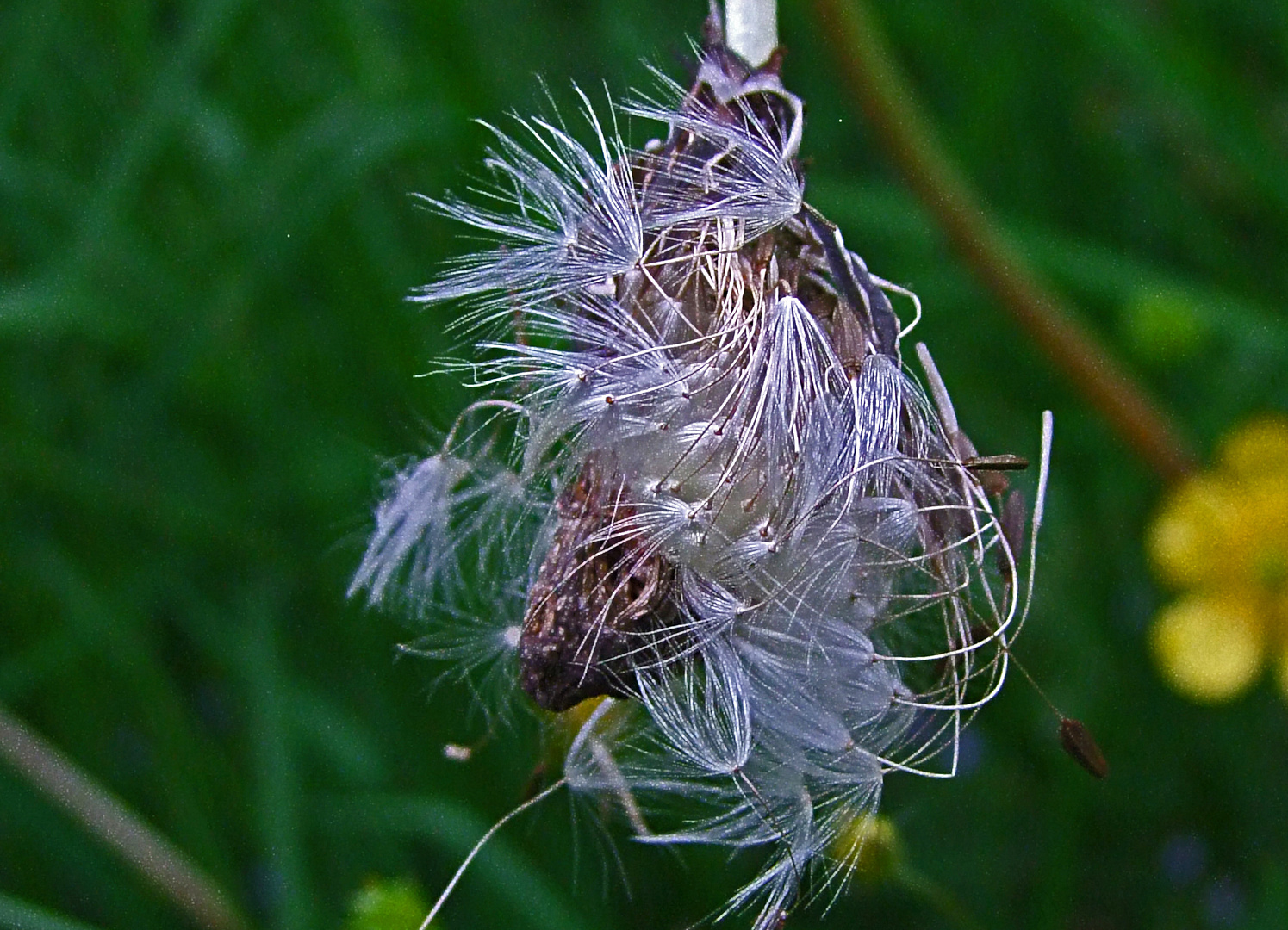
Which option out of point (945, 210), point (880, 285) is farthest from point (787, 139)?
point (945, 210)

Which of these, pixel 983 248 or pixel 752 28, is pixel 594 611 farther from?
pixel 983 248

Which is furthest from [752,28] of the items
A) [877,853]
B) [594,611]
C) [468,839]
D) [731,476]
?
[468,839]

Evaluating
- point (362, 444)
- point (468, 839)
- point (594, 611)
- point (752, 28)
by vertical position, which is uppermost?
point (752, 28)

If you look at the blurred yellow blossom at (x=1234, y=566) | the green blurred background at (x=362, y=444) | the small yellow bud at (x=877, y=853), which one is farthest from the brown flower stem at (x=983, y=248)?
the small yellow bud at (x=877, y=853)

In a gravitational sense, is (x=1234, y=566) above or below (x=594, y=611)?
below

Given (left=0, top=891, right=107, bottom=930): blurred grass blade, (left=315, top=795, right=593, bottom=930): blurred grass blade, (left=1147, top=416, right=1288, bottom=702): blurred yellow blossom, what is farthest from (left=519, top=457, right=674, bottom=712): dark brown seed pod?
(left=1147, top=416, right=1288, bottom=702): blurred yellow blossom

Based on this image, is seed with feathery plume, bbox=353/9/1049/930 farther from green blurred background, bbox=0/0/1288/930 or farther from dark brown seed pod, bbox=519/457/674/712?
green blurred background, bbox=0/0/1288/930

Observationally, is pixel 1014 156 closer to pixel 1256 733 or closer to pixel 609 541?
pixel 1256 733
